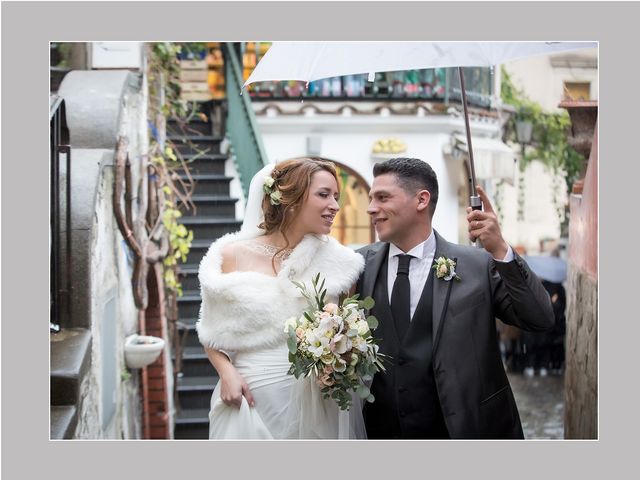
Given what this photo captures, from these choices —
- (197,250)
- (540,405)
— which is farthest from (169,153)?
(540,405)

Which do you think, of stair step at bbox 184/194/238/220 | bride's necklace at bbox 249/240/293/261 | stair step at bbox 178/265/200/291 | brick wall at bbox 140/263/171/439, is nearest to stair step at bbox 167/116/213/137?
stair step at bbox 184/194/238/220

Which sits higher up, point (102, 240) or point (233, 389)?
A: point (102, 240)

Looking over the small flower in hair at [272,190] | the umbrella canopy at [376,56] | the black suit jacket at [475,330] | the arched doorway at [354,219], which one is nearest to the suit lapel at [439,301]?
the black suit jacket at [475,330]

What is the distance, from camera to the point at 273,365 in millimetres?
3314

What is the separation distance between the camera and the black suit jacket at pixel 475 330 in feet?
10.5

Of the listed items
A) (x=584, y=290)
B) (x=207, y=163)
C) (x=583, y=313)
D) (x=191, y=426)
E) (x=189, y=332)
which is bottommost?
(x=191, y=426)

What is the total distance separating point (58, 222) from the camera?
3912mm

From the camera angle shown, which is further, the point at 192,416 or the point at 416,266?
the point at 192,416

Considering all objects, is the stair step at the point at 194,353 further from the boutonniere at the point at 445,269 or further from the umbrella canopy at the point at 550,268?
the umbrella canopy at the point at 550,268

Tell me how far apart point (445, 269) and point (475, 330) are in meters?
0.23

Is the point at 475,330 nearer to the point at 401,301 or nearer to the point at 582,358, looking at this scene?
the point at 401,301

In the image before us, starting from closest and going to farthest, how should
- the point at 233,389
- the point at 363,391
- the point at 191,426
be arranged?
the point at 363,391, the point at 233,389, the point at 191,426

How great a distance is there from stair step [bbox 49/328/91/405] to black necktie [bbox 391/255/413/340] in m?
1.20

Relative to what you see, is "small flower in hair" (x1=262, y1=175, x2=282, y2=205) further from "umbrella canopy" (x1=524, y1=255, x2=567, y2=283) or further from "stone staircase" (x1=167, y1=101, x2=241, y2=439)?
"umbrella canopy" (x1=524, y1=255, x2=567, y2=283)
